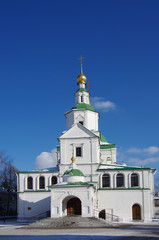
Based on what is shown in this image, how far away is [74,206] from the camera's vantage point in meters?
33.7

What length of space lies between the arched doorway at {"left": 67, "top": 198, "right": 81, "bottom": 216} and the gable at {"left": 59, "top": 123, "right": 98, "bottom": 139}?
8.06m

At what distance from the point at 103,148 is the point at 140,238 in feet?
91.9

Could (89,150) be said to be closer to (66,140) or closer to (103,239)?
(66,140)

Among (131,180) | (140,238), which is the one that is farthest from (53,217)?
(140,238)

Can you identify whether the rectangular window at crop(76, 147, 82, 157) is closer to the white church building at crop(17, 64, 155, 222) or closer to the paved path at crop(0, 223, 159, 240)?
the white church building at crop(17, 64, 155, 222)

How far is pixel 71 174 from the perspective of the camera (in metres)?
33.2

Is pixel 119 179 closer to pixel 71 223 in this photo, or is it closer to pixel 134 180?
pixel 134 180

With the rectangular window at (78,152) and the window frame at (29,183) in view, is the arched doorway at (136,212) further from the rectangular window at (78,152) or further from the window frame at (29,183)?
A: the window frame at (29,183)

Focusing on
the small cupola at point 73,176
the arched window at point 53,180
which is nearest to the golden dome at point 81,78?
the arched window at point 53,180

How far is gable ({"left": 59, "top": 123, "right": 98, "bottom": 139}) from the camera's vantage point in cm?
3875

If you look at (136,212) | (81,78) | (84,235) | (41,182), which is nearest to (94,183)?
(136,212)

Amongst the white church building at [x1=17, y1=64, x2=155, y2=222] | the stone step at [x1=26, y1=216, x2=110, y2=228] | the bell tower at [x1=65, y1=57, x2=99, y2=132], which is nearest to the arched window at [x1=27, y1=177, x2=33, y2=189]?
the white church building at [x1=17, y1=64, x2=155, y2=222]

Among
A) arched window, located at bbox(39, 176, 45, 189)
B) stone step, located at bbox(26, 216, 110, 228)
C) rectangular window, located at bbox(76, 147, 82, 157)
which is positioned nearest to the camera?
stone step, located at bbox(26, 216, 110, 228)

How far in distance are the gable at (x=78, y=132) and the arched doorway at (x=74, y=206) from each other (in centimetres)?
806
